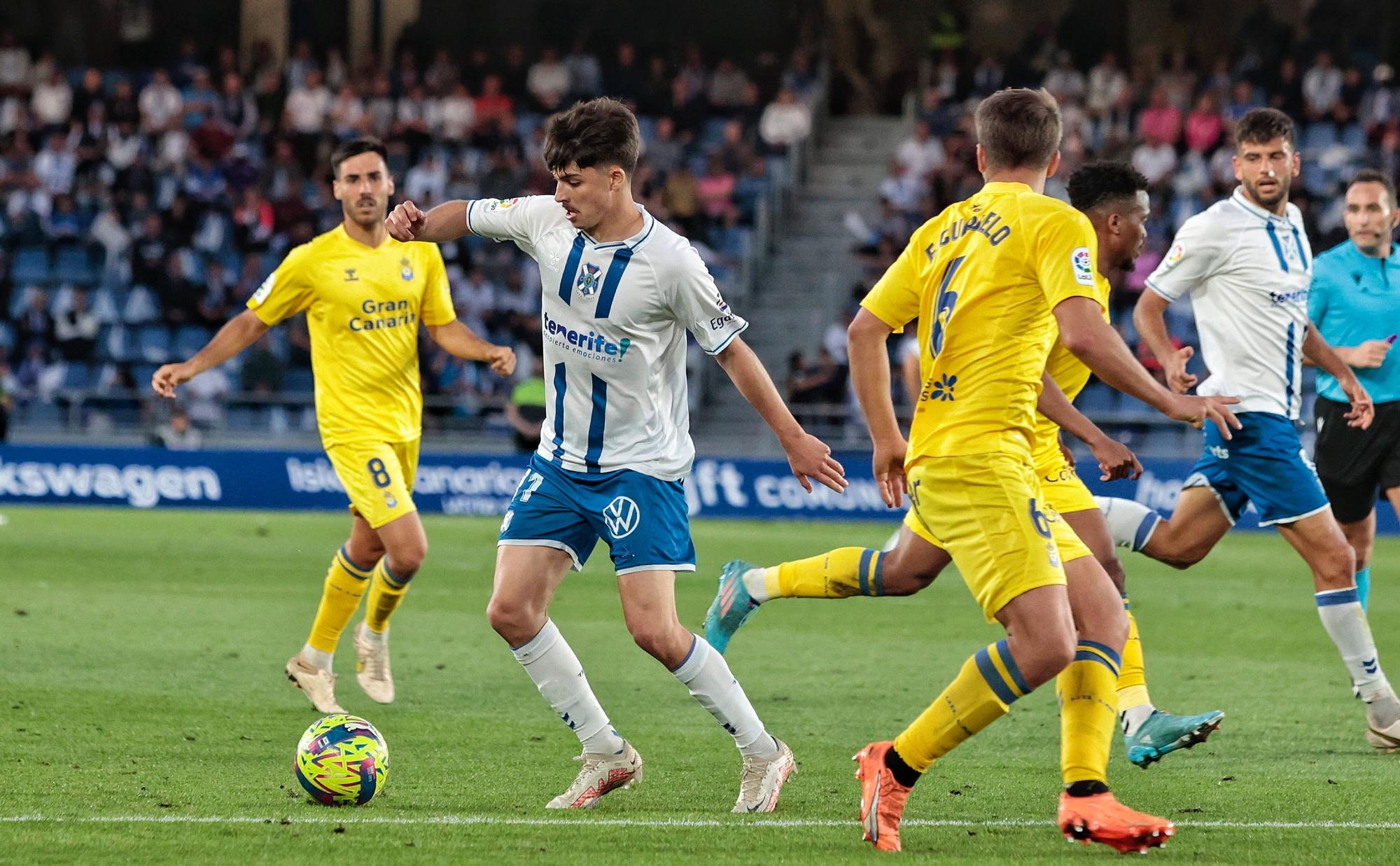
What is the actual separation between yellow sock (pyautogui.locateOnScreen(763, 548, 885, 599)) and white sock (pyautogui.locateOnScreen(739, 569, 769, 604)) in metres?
0.01

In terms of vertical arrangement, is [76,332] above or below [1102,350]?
below

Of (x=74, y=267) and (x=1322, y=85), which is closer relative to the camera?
(x=1322, y=85)

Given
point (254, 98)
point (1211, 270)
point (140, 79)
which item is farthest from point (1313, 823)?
point (140, 79)

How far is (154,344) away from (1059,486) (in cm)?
1860

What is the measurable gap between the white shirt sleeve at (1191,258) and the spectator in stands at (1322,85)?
1742cm

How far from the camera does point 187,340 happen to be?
2288 cm

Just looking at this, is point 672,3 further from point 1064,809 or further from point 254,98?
point 1064,809

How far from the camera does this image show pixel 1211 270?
24.1 ft

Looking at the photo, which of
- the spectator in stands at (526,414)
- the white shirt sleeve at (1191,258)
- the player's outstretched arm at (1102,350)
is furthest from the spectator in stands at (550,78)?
the player's outstretched arm at (1102,350)

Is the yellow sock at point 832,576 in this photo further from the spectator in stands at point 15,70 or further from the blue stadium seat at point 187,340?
the spectator in stands at point 15,70

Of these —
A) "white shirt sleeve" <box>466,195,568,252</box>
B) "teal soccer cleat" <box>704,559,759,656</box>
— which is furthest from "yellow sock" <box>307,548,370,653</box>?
"white shirt sleeve" <box>466,195,568,252</box>

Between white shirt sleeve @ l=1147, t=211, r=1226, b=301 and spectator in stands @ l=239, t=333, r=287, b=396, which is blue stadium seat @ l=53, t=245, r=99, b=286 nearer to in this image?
spectator in stands @ l=239, t=333, r=287, b=396

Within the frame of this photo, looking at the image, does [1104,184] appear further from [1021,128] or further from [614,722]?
[614,722]

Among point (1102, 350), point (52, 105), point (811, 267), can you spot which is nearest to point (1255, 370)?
point (1102, 350)
